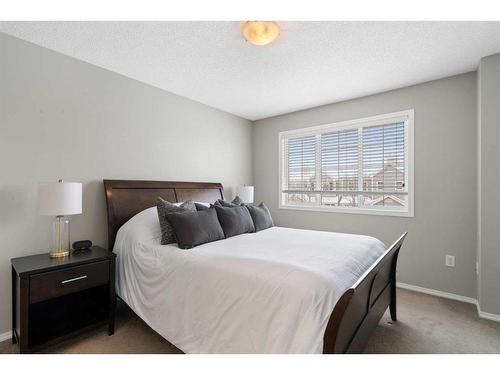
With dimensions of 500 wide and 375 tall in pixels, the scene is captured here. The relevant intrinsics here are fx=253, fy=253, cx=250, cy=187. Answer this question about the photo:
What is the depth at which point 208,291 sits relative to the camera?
63.7 inches

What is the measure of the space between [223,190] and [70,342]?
245 cm

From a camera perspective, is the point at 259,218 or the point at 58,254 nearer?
the point at 58,254

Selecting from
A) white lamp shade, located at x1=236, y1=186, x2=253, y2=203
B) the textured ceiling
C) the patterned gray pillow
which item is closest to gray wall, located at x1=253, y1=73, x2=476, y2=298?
the textured ceiling

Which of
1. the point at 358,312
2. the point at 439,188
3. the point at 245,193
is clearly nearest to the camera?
the point at 358,312

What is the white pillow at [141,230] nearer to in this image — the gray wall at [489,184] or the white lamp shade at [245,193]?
the white lamp shade at [245,193]

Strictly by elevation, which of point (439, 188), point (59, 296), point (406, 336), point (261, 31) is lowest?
point (406, 336)

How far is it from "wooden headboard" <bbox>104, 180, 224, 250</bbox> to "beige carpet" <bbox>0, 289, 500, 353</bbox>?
0.78m

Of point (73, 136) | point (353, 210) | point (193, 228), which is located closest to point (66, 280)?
point (193, 228)

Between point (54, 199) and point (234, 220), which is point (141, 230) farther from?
point (234, 220)

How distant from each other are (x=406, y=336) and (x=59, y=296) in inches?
106

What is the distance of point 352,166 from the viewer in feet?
11.6

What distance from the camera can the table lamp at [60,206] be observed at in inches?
75.3

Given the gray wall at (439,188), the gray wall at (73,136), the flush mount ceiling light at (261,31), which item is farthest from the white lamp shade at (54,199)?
the gray wall at (439,188)
